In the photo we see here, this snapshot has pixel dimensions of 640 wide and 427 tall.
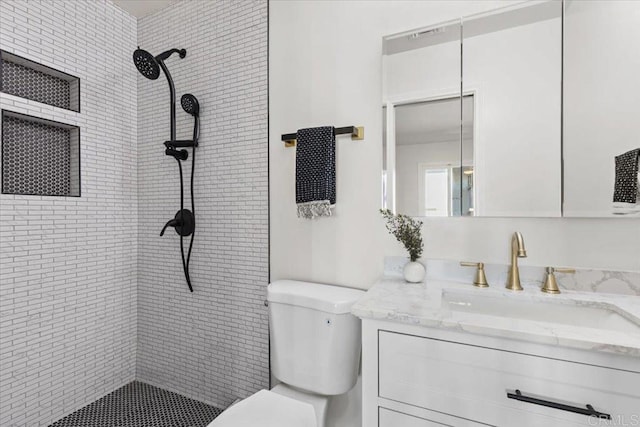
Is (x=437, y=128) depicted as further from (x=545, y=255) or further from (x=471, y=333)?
(x=471, y=333)

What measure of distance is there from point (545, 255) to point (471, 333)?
1.94 feet

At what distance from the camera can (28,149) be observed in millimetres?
1741

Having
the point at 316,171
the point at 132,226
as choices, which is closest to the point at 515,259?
the point at 316,171

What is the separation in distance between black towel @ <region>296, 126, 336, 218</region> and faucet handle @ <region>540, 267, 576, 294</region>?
35.2 inches

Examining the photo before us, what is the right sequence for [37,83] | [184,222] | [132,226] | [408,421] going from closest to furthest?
1. [408,421]
2. [37,83]
3. [184,222]
4. [132,226]

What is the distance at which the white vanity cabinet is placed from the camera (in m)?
0.80

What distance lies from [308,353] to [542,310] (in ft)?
2.95

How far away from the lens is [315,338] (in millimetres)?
1355

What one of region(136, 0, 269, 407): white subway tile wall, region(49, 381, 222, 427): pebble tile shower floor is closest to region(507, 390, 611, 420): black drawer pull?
region(136, 0, 269, 407): white subway tile wall

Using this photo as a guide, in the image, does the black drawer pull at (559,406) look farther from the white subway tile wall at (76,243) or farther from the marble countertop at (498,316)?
the white subway tile wall at (76,243)

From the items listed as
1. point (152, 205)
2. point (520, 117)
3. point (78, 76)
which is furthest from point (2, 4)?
point (520, 117)

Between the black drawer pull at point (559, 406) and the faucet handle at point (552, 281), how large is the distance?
18.1 inches

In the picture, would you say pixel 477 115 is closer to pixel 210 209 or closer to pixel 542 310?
pixel 542 310

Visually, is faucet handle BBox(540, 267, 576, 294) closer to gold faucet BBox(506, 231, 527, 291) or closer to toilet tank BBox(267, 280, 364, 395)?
gold faucet BBox(506, 231, 527, 291)
